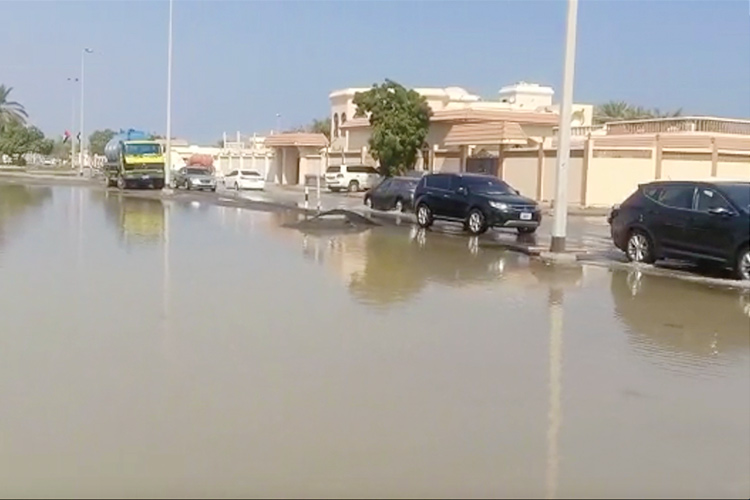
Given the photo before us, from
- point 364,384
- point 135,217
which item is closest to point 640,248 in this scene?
point 364,384

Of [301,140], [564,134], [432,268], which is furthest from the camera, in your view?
[301,140]

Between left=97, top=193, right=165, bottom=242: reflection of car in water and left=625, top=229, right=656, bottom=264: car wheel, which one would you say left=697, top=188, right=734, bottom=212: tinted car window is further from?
left=97, top=193, right=165, bottom=242: reflection of car in water

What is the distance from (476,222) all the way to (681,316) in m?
13.1

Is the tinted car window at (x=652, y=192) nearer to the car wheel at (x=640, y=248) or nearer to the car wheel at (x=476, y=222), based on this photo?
the car wheel at (x=640, y=248)

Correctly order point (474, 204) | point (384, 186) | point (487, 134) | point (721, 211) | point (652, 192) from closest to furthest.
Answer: point (721, 211) < point (652, 192) < point (474, 204) < point (384, 186) < point (487, 134)

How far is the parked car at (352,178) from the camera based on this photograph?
A: 2196 inches

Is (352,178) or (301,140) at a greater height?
(301,140)

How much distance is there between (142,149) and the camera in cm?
5050

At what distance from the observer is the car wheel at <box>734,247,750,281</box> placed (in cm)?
1503

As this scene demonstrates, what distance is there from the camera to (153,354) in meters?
8.60

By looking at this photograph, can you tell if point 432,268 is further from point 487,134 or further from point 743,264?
point 487,134

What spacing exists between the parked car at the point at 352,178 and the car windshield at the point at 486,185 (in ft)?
98.0

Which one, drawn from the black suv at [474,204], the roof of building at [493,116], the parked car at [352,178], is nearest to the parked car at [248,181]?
the parked car at [352,178]

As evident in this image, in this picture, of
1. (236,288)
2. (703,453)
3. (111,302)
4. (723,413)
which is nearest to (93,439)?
(703,453)
